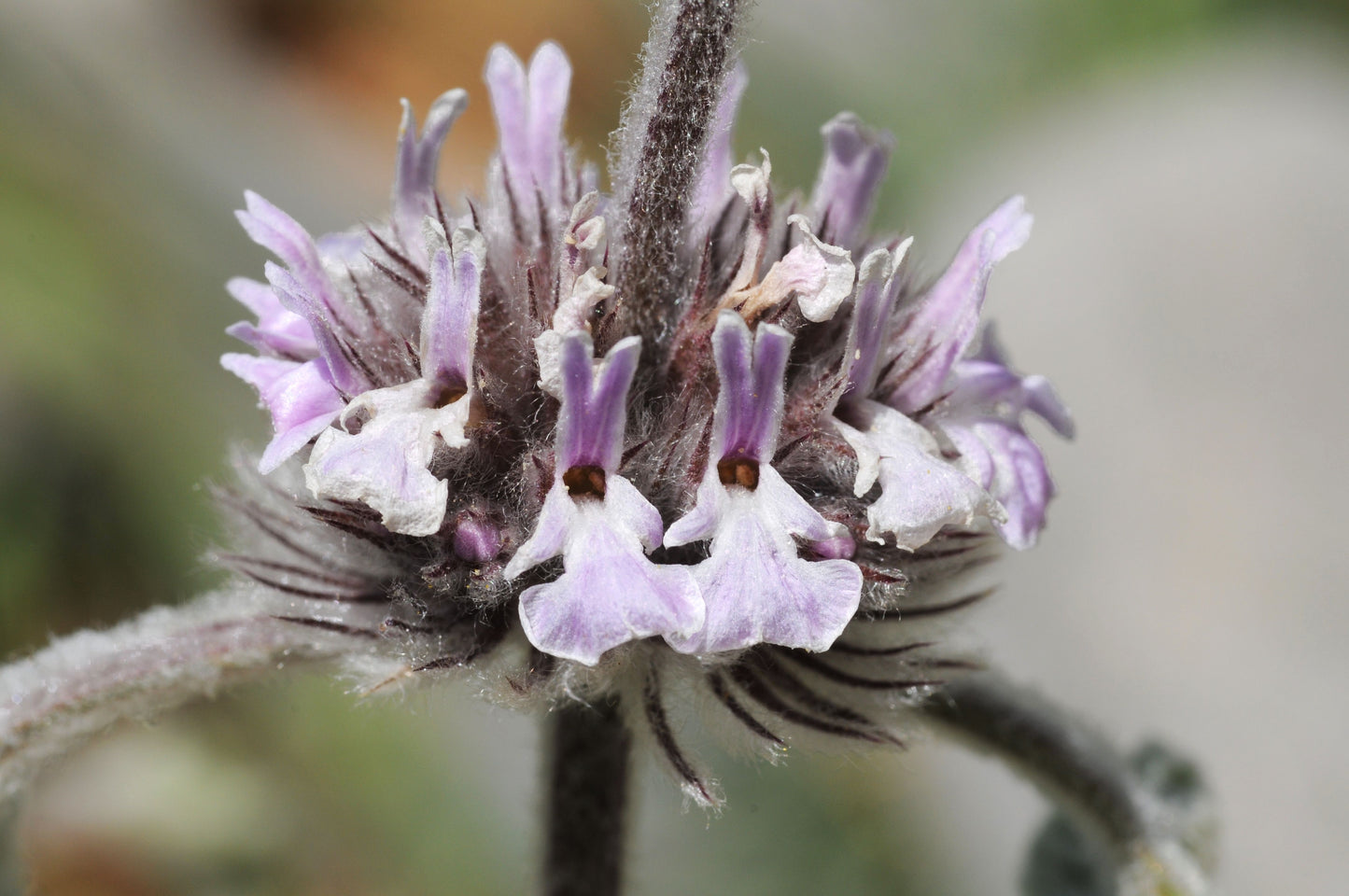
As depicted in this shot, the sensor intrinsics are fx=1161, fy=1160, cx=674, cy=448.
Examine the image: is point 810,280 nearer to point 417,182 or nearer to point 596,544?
point 596,544

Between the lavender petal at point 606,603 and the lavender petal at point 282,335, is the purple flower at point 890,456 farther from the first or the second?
the lavender petal at point 282,335

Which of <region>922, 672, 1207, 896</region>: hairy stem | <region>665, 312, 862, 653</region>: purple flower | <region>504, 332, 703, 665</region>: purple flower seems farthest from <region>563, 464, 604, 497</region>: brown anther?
<region>922, 672, 1207, 896</region>: hairy stem

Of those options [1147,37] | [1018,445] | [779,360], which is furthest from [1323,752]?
[1147,37]

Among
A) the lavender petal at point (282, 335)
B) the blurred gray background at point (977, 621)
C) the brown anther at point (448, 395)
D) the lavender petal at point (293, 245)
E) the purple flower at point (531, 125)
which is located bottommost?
the blurred gray background at point (977, 621)

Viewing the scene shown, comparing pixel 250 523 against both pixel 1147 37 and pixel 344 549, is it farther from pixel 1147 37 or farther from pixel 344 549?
pixel 1147 37

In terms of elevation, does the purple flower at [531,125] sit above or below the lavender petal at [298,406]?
above

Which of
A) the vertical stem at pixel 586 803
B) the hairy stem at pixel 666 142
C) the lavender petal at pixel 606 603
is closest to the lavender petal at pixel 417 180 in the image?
the hairy stem at pixel 666 142

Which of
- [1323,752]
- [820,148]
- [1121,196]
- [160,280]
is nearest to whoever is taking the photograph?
[1323,752]

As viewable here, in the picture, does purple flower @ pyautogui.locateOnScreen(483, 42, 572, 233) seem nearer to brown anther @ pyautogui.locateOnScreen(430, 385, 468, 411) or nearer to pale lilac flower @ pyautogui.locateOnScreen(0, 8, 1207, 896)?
pale lilac flower @ pyautogui.locateOnScreen(0, 8, 1207, 896)
